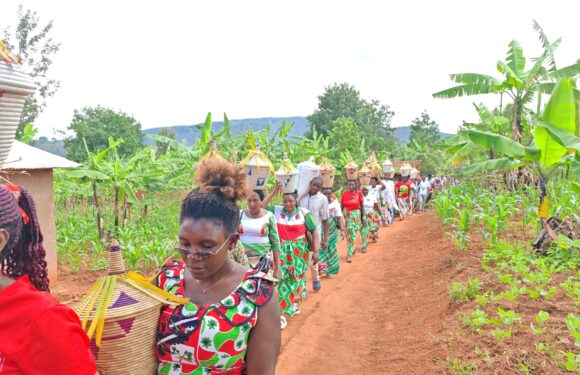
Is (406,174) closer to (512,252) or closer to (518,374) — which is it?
(512,252)

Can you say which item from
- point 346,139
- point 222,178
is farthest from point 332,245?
point 346,139

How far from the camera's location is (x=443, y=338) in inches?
195

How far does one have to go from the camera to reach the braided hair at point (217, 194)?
213 centimetres

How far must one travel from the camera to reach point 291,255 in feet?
21.3

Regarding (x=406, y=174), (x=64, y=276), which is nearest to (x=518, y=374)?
(x=64, y=276)

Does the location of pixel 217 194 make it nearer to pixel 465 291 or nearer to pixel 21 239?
pixel 21 239

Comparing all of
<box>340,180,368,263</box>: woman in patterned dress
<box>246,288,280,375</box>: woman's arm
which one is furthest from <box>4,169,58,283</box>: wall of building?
<box>246,288,280,375</box>: woman's arm

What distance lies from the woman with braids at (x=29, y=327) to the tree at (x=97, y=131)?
31956mm

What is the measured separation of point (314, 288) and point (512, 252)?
3.12m

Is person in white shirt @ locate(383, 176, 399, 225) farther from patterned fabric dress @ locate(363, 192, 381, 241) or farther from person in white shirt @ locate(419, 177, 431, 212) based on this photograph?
person in white shirt @ locate(419, 177, 431, 212)

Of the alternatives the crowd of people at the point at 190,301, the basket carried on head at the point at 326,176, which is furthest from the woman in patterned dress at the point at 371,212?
the crowd of people at the point at 190,301

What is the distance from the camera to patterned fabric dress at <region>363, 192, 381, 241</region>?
1265 centimetres

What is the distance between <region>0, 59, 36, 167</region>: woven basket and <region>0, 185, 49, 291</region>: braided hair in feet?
0.48

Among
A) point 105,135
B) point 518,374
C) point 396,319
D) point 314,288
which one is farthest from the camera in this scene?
point 105,135
